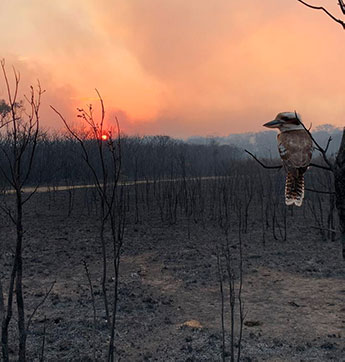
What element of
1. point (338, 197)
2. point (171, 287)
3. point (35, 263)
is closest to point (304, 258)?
point (171, 287)

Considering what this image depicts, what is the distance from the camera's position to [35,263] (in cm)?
985

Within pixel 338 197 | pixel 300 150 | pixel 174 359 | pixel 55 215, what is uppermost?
pixel 300 150

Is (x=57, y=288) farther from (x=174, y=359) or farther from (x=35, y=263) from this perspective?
(x=174, y=359)

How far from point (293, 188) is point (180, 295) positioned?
6.55m

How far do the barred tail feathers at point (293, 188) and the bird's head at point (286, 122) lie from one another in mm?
221

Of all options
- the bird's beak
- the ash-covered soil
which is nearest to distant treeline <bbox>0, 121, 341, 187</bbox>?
the bird's beak

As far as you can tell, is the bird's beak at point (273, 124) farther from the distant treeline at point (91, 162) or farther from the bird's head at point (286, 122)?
the distant treeline at point (91, 162)

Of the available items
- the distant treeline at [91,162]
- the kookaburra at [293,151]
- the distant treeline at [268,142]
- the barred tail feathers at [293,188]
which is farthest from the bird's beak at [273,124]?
the distant treeline at [268,142]

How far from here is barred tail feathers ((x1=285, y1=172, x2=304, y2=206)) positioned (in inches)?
58.6

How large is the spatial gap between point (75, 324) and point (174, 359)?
207 centimetres

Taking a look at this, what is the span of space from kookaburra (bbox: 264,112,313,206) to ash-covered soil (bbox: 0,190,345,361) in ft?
7.46

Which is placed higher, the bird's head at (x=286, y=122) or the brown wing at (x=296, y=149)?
the bird's head at (x=286, y=122)

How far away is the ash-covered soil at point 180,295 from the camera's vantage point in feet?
17.0

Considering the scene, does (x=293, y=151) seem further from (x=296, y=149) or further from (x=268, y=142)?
(x=268, y=142)
